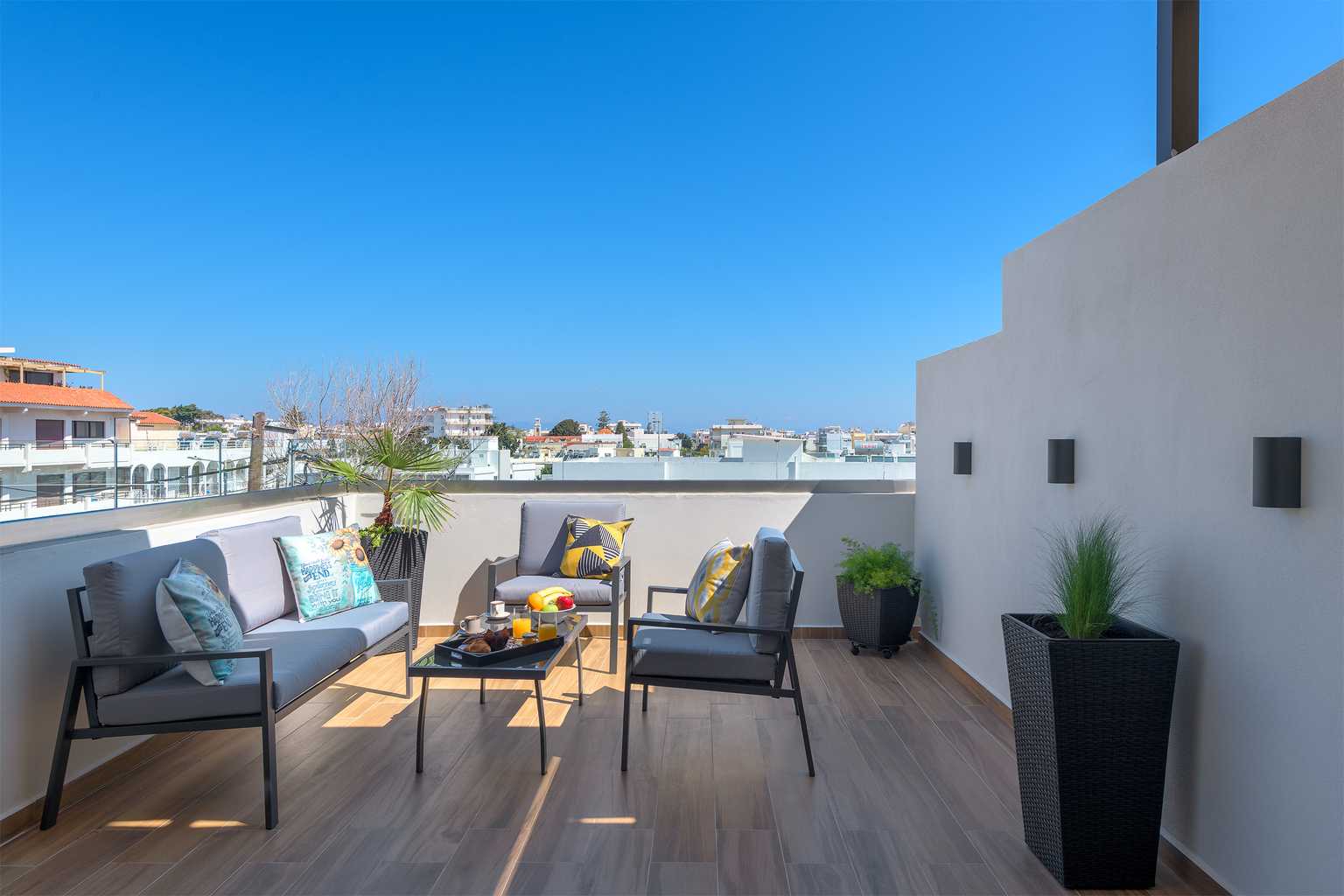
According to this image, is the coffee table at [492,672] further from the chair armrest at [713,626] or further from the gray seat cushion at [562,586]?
the gray seat cushion at [562,586]

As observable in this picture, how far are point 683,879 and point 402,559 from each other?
2969 mm

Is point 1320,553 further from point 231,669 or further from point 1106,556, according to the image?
point 231,669

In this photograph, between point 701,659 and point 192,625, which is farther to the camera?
point 701,659

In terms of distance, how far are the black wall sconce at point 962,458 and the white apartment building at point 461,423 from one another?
10.6ft

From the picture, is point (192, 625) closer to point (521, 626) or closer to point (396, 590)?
point (521, 626)

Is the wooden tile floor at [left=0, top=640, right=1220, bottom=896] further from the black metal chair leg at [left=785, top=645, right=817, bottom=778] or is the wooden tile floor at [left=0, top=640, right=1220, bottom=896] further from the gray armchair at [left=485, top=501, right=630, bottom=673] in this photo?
the gray armchair at [left=485, top=501, right=630, bottom=673]

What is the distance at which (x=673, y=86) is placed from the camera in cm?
982

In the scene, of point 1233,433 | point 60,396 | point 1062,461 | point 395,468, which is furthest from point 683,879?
point 395,468

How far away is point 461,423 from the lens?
5.28m

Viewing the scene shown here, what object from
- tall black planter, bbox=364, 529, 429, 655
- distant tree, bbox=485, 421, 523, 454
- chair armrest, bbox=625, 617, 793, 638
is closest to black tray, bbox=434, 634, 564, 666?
chair armrest, bbox=625, 617, 793, 638

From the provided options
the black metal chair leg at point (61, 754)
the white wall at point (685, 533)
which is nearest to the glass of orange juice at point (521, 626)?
the black metal chair leg at point (61, 754)

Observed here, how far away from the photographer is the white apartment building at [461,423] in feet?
16.5

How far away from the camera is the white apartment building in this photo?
5.03 meters

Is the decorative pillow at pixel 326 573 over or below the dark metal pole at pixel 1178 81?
below
